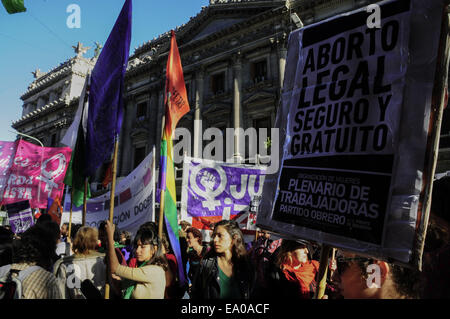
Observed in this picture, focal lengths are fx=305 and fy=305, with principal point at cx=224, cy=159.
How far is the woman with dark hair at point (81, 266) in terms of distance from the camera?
2838mm

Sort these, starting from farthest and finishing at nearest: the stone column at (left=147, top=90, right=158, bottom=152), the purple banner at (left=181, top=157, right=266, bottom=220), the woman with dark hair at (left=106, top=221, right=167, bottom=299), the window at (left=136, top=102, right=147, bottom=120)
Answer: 1. the window at (left=136, top=102, right=147, bottom=120)
2. the stone column at (left=147, top=90, right=158, bottom=152)
3. the purple banner at (left=181, top=157, right=266, bottom=220)
4. the woman with dark hair at (left=106, top=221, right=167, bottom=299)

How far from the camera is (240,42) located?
17891 millimetres

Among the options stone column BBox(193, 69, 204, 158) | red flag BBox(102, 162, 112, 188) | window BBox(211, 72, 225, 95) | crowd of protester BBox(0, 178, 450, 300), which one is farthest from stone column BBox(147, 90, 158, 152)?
crowd of protester BBox(0, 178, 450, 300)

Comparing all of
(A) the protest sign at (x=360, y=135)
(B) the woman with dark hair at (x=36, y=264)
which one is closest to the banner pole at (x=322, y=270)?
(A) the protest sign at (x=360, y=135)

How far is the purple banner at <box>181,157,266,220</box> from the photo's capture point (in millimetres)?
6668

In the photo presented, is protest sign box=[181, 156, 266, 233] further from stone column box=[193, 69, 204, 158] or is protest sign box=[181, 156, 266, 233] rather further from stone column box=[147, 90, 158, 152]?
stone column box=[147, 90, 158, 152]

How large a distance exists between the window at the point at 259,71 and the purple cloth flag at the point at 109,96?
1317 cm

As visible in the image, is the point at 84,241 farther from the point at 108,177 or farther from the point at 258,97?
the point at 258,97

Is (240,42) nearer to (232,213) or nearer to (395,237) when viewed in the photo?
(232,213)

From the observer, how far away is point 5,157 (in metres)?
10.5

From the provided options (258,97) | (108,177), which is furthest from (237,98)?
(108,177)

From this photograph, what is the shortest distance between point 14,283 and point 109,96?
2656mm

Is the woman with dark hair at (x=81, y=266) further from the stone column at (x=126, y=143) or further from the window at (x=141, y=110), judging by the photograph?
the window at (x=141, y=110)

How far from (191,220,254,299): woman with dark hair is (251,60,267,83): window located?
14.9m
